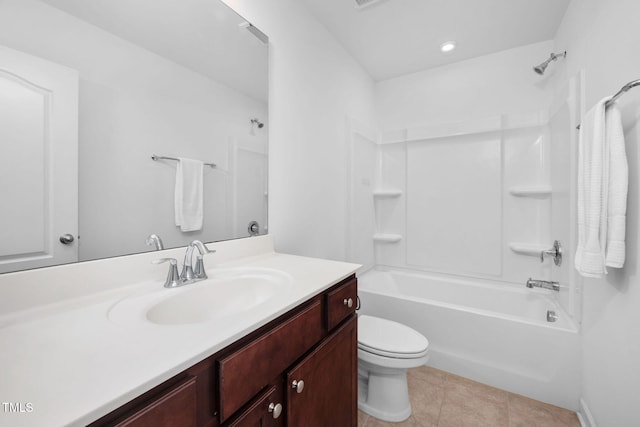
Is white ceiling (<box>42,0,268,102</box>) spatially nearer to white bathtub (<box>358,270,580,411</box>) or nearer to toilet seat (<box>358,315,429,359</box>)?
Answer: toilet seat (<box>358,315,429,359</box>)

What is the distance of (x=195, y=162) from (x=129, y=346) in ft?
2.57

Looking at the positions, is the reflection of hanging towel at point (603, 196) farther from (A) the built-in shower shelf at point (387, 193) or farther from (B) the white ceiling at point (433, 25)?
(A) the built-in shower shelf at point (387, 193)

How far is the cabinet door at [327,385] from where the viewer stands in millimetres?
766

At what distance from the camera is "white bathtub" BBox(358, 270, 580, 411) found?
1535 millimetres

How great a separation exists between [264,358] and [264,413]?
14 cm

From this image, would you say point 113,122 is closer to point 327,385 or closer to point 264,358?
point 264,358

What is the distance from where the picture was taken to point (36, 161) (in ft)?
2.32

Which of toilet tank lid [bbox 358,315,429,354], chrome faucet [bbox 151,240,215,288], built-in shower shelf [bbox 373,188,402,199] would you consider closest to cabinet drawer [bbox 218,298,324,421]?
chrome faucet [bbox 151,240,215,288]

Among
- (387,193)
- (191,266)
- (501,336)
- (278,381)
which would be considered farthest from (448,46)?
(278,381)

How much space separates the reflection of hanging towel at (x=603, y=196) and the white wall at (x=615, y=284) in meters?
0.06

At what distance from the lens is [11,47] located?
673mm

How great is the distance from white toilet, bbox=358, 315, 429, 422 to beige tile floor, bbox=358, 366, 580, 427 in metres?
0.05

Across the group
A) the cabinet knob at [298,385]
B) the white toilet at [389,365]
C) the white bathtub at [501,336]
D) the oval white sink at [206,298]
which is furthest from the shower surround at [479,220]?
the cabinet knob at [298,385]

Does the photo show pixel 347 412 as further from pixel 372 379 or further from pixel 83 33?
pixel 83 33
